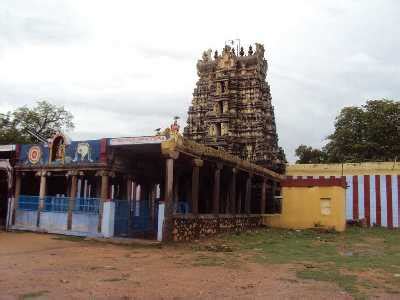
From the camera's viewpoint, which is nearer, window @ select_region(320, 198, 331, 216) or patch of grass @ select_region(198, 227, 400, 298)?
patch of grass @ select_region(198, 227, 400, 298)

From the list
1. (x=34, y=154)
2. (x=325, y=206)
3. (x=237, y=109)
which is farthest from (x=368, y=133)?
(x=34, y=154)

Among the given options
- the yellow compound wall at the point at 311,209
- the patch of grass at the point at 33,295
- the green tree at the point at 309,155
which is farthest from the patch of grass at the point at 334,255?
the green tree at the point at 309,155

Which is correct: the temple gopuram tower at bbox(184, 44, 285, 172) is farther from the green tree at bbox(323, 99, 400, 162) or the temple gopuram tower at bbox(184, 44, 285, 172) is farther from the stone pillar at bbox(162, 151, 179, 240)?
the stone pillar at bbox(162, 151, 179, 240)

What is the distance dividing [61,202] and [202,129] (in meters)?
15.6

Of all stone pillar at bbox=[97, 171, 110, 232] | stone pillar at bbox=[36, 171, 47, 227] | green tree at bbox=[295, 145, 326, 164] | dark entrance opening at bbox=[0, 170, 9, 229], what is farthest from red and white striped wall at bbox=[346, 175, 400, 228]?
dark entrance opening at bbox=[0, 170, 9, 229]

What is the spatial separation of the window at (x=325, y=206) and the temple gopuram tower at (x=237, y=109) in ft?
22.3

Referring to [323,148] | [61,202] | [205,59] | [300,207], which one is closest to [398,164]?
[300,207]

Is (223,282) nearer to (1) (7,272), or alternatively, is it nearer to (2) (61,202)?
(1) (7,272)

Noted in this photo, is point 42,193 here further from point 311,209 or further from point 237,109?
point 237,109

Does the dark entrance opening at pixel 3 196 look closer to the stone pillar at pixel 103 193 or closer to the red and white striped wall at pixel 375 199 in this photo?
the stone pillar at pixel 103 193

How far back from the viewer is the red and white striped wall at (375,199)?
26.4 meters

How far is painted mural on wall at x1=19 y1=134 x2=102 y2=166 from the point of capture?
1603 centimetres

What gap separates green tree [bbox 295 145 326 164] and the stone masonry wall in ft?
65.6

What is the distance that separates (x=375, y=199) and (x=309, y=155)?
13984mm
